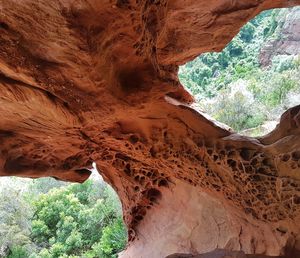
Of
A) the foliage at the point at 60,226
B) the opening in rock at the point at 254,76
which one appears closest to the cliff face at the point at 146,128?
the opening in rock at the point at 254,76

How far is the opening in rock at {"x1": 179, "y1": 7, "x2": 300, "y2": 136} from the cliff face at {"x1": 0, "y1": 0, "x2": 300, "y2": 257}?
466 centimetres

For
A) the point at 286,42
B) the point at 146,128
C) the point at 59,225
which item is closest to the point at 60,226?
the point at 59,225

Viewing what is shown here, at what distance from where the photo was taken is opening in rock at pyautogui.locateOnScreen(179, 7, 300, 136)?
34.0 feet

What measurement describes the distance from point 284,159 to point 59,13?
6.32 feet

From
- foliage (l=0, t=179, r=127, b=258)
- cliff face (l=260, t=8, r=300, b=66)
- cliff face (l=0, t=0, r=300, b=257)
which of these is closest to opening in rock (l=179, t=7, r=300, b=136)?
cliff face (l=260, t=8, r=300, b=66)

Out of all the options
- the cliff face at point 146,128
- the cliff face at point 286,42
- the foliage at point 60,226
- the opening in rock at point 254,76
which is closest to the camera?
the cliff face at point 146,128

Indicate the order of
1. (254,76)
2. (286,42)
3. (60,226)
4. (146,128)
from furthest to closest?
(286,42)
(254,76)
(60,226)
(146,128)

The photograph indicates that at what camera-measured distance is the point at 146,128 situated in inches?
131

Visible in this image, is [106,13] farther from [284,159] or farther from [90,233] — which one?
[90,233]

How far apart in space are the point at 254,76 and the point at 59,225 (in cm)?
797

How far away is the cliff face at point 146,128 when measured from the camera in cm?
200

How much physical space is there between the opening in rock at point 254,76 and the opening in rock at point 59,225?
12.8ft

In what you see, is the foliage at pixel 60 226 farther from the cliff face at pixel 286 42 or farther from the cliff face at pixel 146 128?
the cliff face at pixel 286 42

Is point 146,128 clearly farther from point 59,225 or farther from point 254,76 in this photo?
point 254,76
